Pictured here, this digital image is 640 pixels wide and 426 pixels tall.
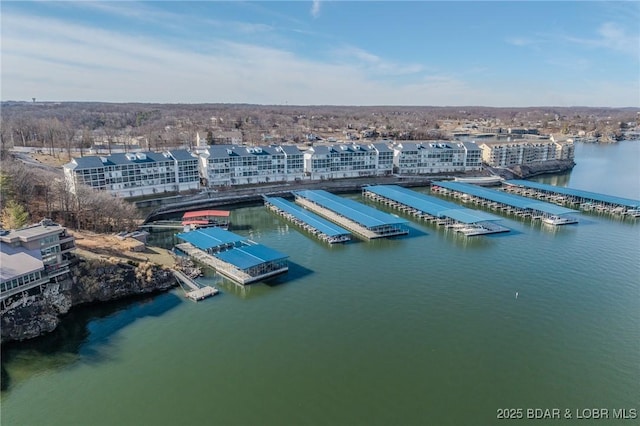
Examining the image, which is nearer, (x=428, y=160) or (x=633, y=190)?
(x=633, y=190)

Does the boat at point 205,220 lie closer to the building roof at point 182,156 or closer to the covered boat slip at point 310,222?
the covered boat slip at point 310,222

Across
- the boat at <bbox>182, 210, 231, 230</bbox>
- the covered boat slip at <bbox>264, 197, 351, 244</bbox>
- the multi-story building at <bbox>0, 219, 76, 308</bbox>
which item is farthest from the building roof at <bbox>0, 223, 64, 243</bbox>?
the covered boat slip at <bbox>264, 197, 351, 244</bbox>

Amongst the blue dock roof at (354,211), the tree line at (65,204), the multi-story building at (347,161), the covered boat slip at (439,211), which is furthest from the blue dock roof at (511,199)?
the tree line at (65,204)

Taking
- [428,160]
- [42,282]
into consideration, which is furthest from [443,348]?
[428,160]

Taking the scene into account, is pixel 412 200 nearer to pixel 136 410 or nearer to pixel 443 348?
pixel 443 348

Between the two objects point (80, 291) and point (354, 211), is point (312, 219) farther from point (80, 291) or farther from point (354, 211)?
point (80, 291)
